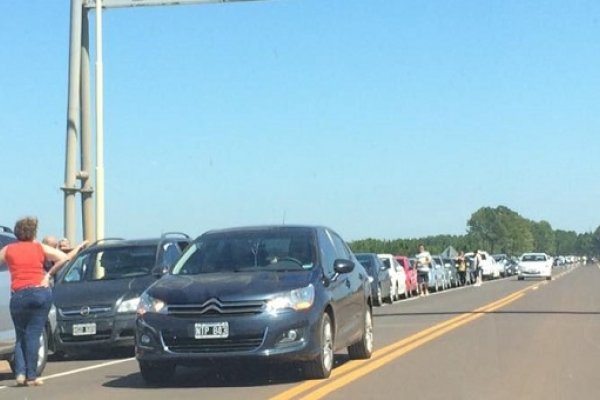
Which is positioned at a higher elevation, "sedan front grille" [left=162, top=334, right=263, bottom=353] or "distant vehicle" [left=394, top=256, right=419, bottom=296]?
"distant vehicle" [left=394, top=256, right=419, bottom=296]

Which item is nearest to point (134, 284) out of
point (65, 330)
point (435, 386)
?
point (65, 330)

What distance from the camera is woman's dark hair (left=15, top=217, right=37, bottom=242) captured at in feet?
36.8

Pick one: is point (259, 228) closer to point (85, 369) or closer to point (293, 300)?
point (293, 300)

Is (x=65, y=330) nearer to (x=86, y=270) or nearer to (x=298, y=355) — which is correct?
(x=86, y=270)

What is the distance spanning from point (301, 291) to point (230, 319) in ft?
2.70

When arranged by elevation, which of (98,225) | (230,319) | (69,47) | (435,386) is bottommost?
(435,386)

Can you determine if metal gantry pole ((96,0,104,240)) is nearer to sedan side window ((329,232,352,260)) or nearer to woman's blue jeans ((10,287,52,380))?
sedan side window ((329,232,352,260))

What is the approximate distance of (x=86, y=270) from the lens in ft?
53.7

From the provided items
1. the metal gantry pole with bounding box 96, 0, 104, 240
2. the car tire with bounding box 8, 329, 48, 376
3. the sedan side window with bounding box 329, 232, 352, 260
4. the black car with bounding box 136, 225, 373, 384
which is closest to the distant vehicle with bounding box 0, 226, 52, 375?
the car tire with bounding box 8, 329, 48, 376

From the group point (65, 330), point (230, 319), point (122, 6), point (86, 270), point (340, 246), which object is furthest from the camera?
point (122, 6)

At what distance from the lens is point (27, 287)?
36.3 ft

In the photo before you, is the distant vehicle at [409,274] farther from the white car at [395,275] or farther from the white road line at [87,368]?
the white road line at [87,368]

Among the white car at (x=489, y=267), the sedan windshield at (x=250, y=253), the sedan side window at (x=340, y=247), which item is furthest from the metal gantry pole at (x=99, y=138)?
the white car at (x=489, y=267)

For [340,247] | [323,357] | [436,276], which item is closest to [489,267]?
[436,276]
